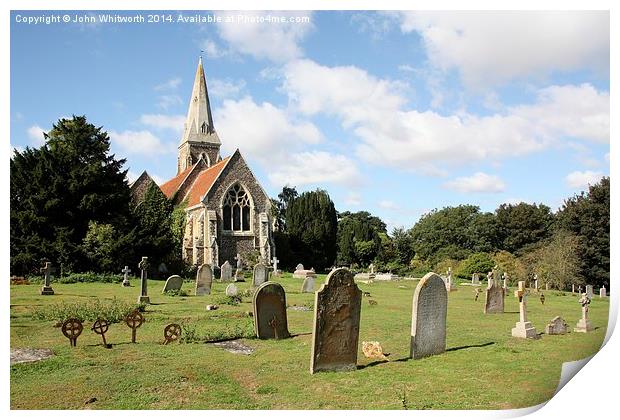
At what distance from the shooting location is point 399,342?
9.36 meters

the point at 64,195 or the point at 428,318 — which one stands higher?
the point at 64,195

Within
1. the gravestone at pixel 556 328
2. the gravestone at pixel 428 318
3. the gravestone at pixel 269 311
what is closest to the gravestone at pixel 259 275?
the gravestone at pixel 269 311

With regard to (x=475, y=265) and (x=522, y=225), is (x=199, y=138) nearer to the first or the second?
(x=475, y=265)

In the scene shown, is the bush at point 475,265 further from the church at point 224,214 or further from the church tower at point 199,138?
the church tower at point 199,138

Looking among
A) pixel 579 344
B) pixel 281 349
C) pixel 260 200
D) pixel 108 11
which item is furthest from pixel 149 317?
pixel 260 200

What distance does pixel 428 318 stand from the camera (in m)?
8.18

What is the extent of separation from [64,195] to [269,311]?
32.4ft

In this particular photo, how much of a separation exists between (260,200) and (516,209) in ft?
47.2

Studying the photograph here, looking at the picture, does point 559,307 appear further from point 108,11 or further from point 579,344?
point 108,11

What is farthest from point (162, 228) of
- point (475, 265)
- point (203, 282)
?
point (475, 265)

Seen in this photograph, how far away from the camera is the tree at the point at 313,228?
98.5ft

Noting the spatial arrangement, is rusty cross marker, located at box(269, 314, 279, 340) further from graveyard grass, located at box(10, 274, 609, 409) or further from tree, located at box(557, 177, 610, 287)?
tree, located at box(557, 177, 610, 287)

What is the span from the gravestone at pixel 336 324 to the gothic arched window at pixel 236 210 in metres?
23.2

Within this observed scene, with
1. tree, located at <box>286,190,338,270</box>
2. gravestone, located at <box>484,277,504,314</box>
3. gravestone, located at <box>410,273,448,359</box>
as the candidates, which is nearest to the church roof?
tree, located at <box>286,190,338,270</box>
